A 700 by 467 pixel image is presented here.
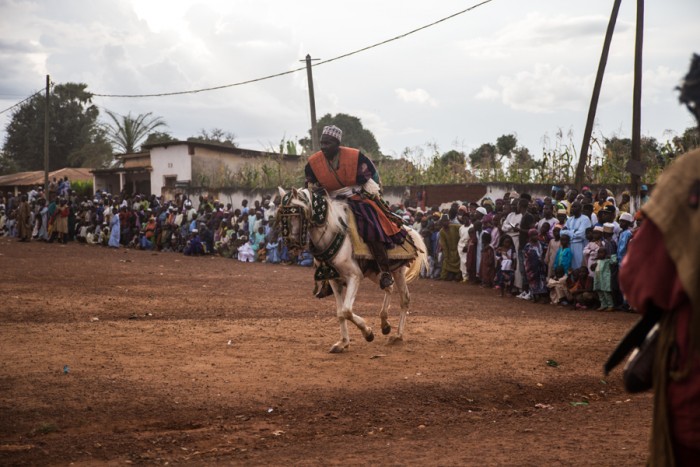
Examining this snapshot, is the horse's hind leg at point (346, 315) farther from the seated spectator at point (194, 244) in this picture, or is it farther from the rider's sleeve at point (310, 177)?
the seated spectator at point (194, 244)

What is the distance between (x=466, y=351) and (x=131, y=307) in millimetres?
6357

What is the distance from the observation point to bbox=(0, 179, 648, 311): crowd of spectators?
43.9 ft

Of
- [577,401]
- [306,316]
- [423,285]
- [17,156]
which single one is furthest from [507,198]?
[17,156]

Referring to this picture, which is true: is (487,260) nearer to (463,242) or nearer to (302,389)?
(463,242)

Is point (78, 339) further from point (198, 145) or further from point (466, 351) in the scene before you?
point (198, 145)

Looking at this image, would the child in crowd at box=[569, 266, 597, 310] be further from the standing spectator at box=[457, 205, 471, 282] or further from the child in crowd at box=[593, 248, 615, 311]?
the standing spectator at box=[457, 205, 471, 282]

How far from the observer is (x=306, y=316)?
11969 mm

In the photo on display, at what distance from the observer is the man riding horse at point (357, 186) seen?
29.3 ft

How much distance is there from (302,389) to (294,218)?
209 cm

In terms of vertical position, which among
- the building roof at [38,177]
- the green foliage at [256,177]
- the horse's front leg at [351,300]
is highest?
the building roof at [38,177]

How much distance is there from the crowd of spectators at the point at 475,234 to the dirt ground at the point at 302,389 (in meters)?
1.12

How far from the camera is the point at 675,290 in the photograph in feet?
9.11

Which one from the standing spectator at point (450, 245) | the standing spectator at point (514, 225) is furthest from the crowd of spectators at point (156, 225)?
the standing spectator at point (514, 225)

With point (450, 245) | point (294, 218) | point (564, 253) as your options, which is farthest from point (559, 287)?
point (294, 218)
